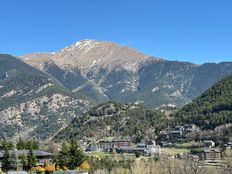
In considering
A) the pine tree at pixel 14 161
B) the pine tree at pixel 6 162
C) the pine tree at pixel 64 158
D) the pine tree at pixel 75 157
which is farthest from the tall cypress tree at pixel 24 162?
the pine tree at pixel 75 157

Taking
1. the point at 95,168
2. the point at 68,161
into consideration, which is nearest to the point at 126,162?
the point at 95,168

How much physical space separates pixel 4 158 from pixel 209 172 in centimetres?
5982

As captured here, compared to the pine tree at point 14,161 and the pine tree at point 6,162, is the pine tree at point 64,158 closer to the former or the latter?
the pine tree at point 14,161

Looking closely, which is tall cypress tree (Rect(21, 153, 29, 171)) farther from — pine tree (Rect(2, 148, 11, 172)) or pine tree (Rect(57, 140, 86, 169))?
pine tree (Rect(57, 140, 86, 169))

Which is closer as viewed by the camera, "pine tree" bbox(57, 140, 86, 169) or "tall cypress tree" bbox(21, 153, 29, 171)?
"tall cypress tree" bbox(21, 153, 29, 171)

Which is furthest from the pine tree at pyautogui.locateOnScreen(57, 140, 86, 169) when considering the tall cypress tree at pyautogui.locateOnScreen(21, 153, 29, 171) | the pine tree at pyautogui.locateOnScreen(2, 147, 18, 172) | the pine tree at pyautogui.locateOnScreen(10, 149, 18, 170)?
the pine tree at pyautogui.locateOnScreen(2, 147, 18, 172)

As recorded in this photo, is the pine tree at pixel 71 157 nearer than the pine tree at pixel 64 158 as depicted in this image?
No

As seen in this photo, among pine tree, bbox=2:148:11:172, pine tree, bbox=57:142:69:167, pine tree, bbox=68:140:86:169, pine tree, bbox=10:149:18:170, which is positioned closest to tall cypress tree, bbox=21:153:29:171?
pine tree, bbox=10:149:18:170

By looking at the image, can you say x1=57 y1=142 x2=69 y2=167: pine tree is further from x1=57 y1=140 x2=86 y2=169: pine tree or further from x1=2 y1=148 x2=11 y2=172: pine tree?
x1=2 y1=148 x2=11 y2=172: pine tree

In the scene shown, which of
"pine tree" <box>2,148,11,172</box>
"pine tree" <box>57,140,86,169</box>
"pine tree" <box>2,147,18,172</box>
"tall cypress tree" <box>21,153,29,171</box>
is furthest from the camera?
"pine tree" <box>57,140,86,169</box>

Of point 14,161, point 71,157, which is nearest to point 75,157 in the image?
point 71,157

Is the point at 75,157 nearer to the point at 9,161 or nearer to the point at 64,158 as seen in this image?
the point at 64,158

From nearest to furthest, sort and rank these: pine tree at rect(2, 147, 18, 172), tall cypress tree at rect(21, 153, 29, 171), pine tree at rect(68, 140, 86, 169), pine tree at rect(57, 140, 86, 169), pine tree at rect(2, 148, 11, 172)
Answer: pine tree at rect(2, 147, 18, 172), pine tree at rect(2, 148, 11, 172), tall cypress tree at rect(21, 153, 29, 171), pine tree at rect(57, 140, 86, 169), pine tree at rect(68, 140, 86, 169)

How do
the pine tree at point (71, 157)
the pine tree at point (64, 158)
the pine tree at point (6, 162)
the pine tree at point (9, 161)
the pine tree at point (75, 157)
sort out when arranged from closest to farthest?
the pine tree at point (9, 161)
the pine tree at point (6, 162)
the pine tree at point (64, 158)
the pine tree at point (71, 157)
the pine tree at point (75, 157)
